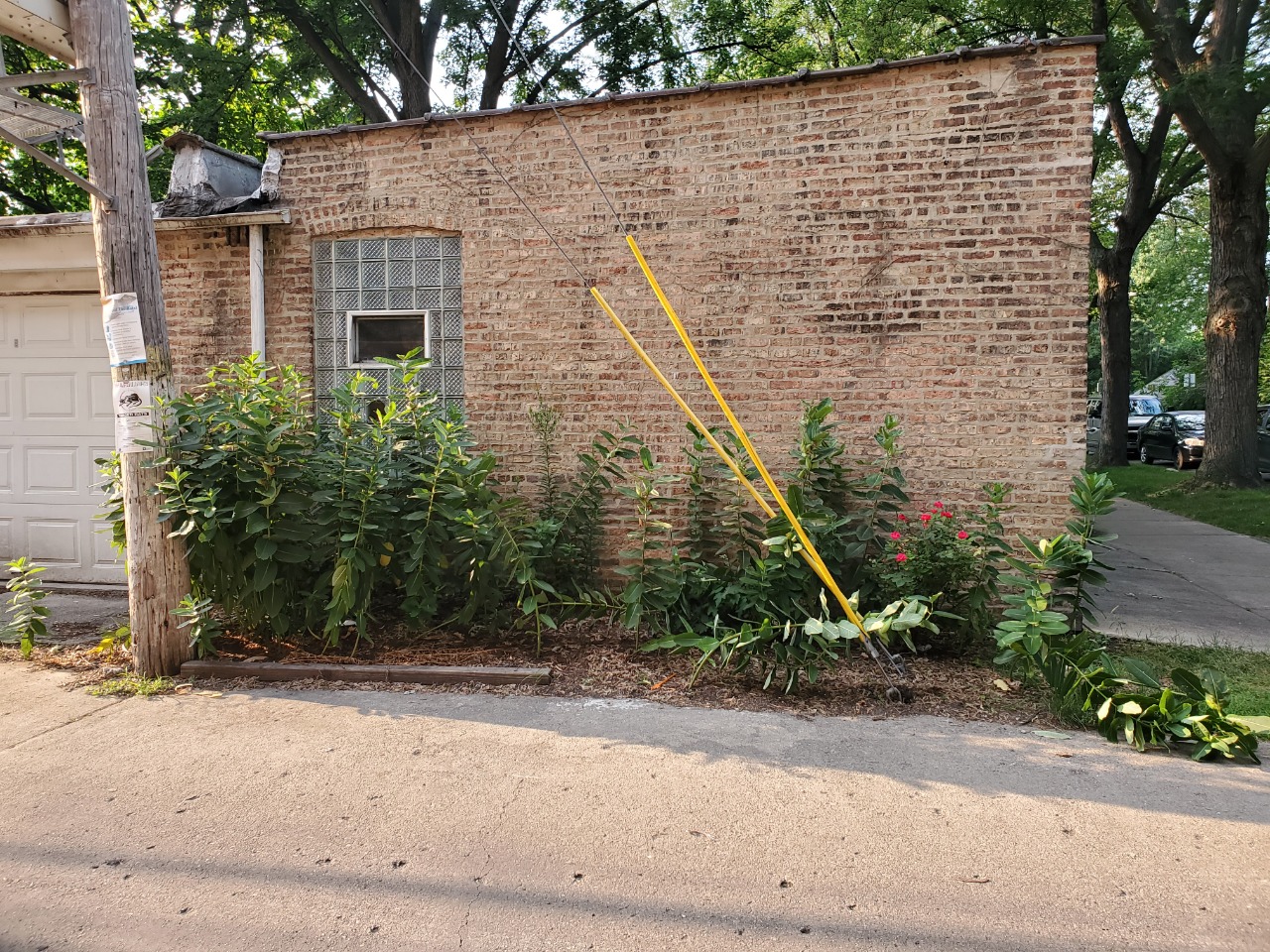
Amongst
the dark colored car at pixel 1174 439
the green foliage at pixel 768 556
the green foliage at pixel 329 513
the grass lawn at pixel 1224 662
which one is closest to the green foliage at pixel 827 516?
the green foliage at pixel 768 556

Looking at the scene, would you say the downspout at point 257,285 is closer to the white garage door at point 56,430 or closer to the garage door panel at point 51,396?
the white garage door at point 56,430

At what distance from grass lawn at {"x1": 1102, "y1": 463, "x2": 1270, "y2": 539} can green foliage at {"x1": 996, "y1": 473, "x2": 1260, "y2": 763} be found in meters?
7.68

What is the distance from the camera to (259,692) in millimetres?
5117

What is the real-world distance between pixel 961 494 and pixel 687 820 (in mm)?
3507

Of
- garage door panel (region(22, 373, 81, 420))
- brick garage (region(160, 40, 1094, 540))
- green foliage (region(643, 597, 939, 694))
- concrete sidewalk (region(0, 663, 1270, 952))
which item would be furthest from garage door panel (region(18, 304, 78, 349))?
green foliage (region(643, 597, 939, 694))

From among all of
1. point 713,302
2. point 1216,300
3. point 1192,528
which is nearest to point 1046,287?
point 713,302

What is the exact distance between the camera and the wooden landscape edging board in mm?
5234

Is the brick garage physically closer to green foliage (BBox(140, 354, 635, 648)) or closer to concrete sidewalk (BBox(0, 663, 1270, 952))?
green foliage (BBox(140, 354, 635, 648))

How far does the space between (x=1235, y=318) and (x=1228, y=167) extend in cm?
238

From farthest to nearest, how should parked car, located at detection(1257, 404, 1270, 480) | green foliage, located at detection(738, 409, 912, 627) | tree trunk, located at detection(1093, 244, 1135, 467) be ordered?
tree trunk, located at detection(1093, 244, 1135, 467) → parked car, located at detection(1257, 404, 1270, 480) → green foliage, located at detection(738, 409, 912, 627)

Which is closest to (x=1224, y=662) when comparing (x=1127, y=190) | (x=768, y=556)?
(x=768, y=556)

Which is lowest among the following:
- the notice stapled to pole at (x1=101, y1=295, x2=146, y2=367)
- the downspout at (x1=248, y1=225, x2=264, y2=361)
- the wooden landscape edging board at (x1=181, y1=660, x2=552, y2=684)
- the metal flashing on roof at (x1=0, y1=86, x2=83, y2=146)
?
the wooden landscape edging board at (x1=181, y1=660, x2=552, y2=684)

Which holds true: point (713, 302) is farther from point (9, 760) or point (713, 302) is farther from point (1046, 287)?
point (9, 760)

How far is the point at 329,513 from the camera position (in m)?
5.34
